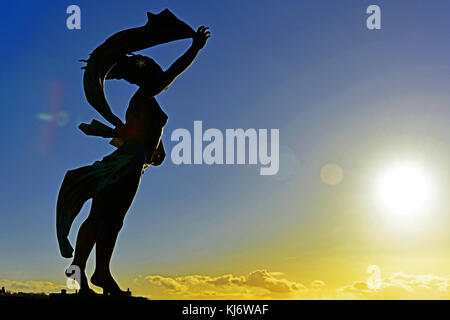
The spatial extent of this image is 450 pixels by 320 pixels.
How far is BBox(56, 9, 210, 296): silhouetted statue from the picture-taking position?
29.5 ft

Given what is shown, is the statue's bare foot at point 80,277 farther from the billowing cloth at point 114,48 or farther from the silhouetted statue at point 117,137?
the billowing cloth at point 114,48

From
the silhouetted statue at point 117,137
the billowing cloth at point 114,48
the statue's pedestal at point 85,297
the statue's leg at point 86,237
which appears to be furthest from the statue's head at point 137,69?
the statue's pedestal at point 85,297

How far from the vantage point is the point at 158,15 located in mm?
9750

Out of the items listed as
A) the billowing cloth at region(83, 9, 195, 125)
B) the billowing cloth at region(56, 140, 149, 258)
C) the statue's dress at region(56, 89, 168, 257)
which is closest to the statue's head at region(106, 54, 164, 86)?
the billowing cloth at region(83, 9, 195, 125)

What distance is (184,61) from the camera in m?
9.61

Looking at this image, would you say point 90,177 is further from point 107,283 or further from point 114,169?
point 107,283

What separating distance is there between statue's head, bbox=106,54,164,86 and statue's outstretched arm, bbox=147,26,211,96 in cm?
14

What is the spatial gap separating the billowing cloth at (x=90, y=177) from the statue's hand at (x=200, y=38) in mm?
1980

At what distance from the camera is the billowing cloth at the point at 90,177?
9.09m

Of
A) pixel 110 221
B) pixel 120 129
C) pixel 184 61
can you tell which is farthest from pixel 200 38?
pixel 110 221

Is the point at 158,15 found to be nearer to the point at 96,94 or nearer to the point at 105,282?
the point at 96,94
